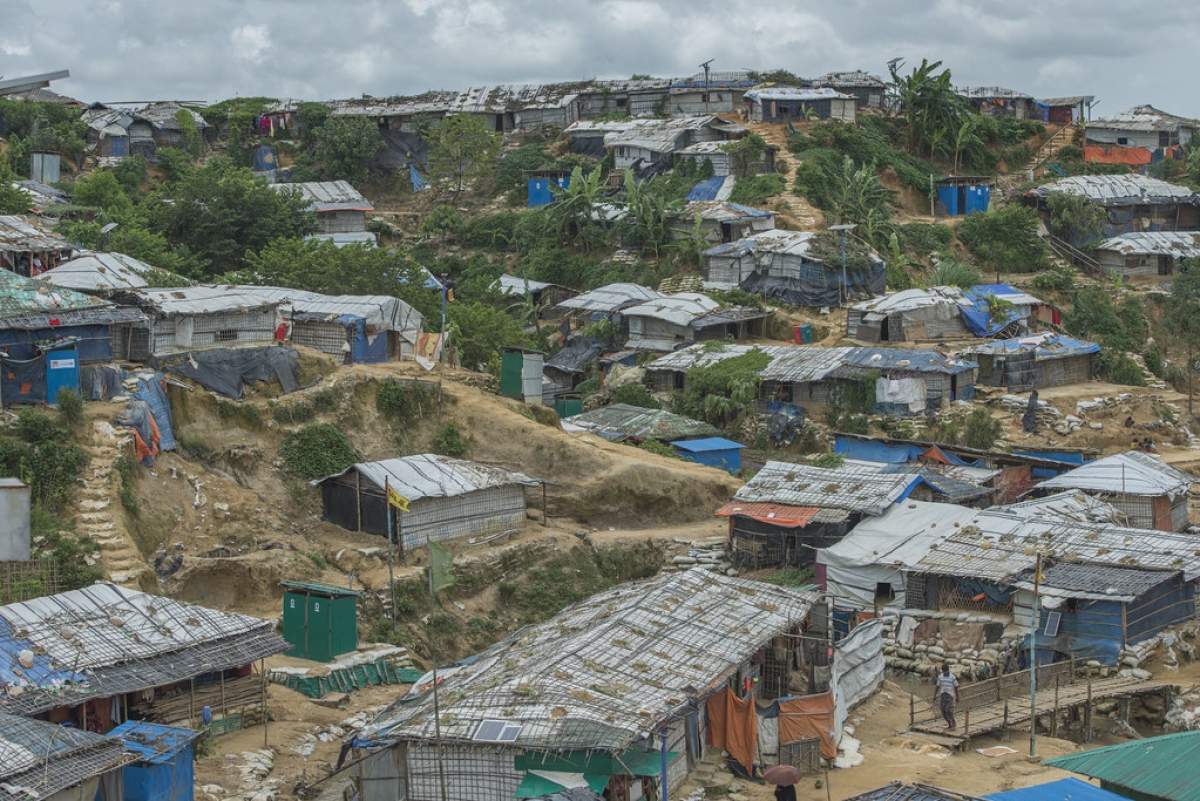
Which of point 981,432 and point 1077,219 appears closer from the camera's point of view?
point 981,432

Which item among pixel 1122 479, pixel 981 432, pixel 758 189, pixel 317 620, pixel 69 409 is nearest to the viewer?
pixel 317 620

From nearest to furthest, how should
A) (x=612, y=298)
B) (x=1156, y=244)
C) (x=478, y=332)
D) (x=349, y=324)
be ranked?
(x=349, y=324) → (x=478, y=332) → (x=612, y=298) → (x=1156, y=244)

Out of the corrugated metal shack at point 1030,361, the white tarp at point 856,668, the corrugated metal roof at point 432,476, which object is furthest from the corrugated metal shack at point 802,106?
the white tarp at point 856,668

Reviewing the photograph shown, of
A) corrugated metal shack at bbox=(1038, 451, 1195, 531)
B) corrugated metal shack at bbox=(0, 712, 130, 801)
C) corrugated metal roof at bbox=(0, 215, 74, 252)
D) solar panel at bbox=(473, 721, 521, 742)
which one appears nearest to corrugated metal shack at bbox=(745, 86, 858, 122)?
corrugated metal roof at bbox=(0, 215, 74, 252)

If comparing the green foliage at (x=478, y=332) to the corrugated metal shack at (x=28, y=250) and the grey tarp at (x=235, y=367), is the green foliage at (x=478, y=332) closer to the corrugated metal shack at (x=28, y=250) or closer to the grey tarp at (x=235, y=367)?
the grey tarp at (x=235, y=367)

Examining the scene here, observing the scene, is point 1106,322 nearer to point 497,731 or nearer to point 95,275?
point 95,275

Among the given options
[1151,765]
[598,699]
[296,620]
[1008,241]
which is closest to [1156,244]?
[1008,241]

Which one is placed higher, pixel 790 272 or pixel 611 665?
pixel 790 272
